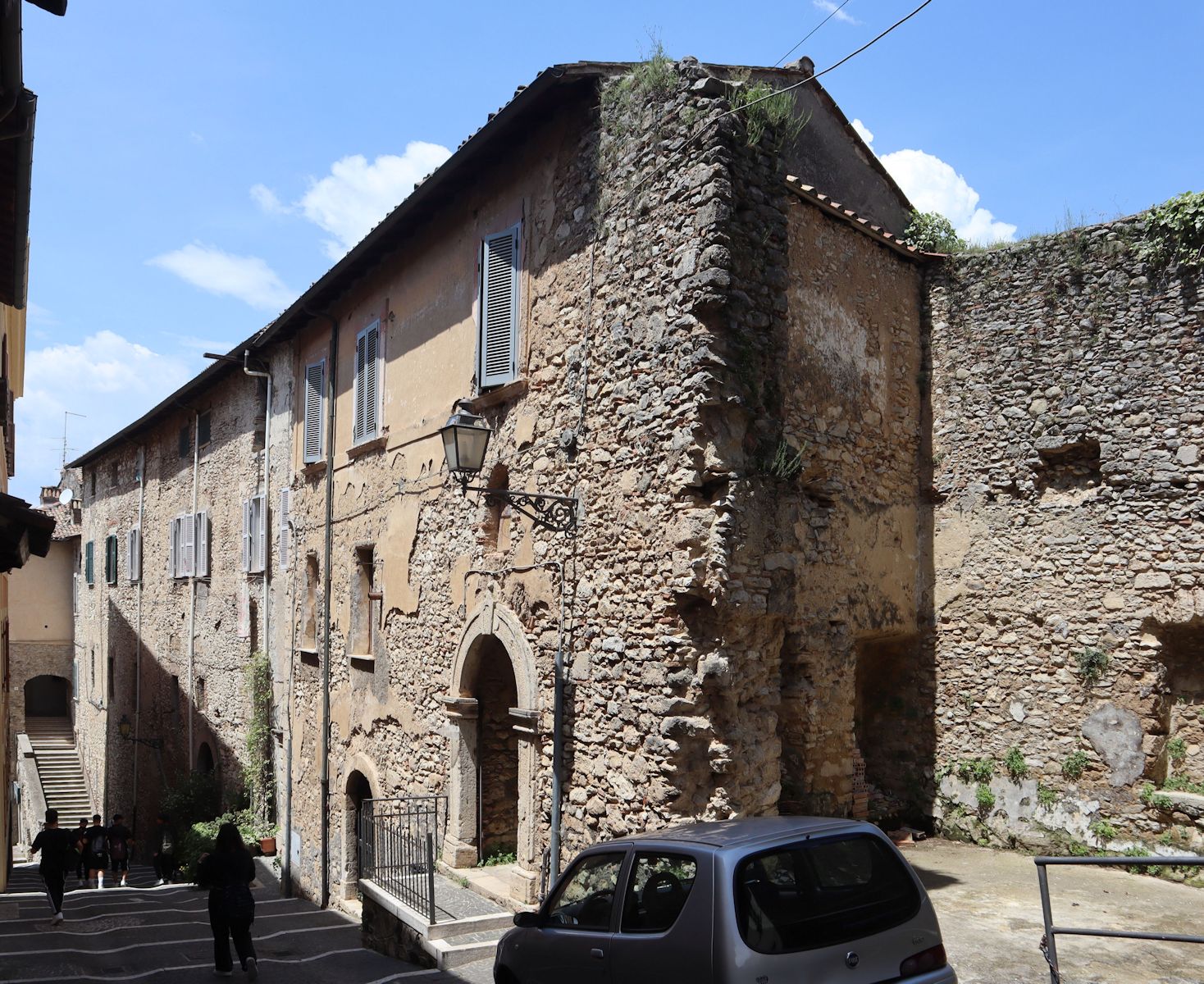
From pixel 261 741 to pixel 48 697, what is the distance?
25.4 meters

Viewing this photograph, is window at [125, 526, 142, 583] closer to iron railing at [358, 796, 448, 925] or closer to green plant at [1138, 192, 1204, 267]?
iron railing at [358, 796, 448, 925]

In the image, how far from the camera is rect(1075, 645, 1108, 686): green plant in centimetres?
888

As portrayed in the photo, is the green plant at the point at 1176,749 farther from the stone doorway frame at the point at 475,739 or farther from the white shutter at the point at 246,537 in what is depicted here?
the white shutter at the point at 246,537

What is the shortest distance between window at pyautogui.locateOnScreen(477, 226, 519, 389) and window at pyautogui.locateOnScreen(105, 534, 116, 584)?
22.1 meters

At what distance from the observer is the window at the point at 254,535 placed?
1756 centimetres

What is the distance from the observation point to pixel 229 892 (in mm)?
8211

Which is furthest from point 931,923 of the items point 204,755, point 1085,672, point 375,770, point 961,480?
point 204,755

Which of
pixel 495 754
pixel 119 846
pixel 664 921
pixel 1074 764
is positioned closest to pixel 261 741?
pixel 119 846

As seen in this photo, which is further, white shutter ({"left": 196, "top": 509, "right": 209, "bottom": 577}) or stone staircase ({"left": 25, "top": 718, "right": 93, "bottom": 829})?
stone staircase ({"left": 25, "top": 718, "right": 93, "bottom": 829})

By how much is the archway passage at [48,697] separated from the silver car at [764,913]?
124 feet

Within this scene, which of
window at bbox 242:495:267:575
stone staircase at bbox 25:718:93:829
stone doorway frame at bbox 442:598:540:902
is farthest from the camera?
stone staircase at bbox 25:718:93:829

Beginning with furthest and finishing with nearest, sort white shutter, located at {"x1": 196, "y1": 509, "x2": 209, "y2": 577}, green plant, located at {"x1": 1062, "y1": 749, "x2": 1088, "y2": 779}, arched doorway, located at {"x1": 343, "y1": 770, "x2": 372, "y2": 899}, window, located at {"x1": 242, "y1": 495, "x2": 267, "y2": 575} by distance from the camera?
white shutter, located at {"x1": 196, "y1": 509, "x2": 209, "y2": 577}
window, located at {"x1": 242, "y1": 495, "x2": 267, "y2": 575}
arched doorway, located at {"x1": 343, "y1": 770, "x2": 372, "y2": 899}
green plant, located at {"x1": 1062, "y1": 749, "x2": 1088, "y2": 779}

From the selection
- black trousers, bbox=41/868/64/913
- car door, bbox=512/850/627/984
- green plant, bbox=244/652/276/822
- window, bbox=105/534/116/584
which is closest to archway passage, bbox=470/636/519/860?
car door, bbox=512/850/627/984

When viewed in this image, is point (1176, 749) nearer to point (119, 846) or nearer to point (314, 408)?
point (314, 408)
